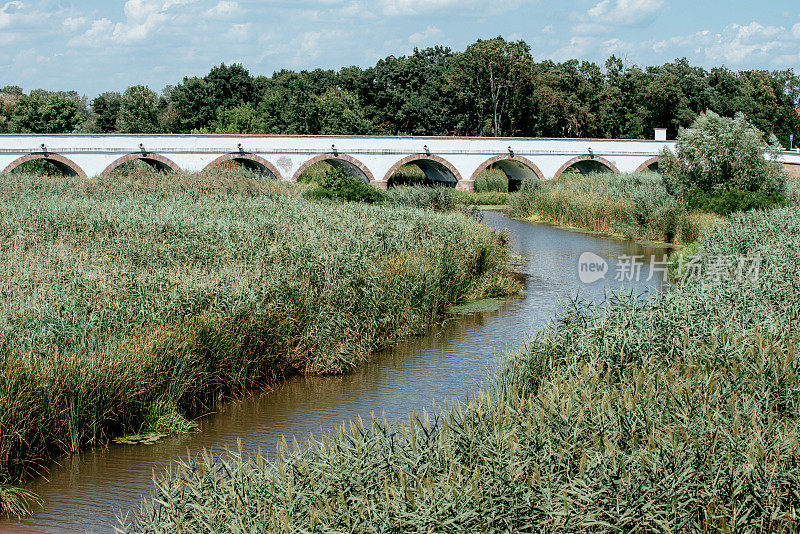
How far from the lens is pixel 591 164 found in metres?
39.5

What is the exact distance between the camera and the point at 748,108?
5103cm

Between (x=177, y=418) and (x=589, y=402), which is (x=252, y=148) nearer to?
(x=177, y=418)

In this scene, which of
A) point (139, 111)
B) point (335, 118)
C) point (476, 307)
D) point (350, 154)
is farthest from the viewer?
point (139, 111)

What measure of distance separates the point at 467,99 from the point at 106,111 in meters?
27.3

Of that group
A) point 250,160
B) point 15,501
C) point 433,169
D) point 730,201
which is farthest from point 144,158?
point 15,501

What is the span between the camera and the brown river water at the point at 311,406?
21.4ft

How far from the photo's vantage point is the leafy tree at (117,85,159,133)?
166 ft

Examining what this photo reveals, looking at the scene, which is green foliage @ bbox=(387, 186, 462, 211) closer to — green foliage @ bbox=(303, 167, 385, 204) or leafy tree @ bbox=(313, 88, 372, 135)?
green foliage @ bbox=(303, 167, 385, 204)

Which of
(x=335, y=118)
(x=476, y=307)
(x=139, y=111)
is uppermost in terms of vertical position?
(x=139, y=111)

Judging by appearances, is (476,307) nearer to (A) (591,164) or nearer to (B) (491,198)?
(B) (491,198)

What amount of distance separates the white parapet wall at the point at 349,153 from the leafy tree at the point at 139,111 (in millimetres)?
18534

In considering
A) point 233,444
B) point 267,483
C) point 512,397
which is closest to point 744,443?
point 512,397

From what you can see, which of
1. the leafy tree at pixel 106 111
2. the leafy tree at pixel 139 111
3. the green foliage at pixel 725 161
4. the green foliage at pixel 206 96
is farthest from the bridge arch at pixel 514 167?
the leafy tree at pixel 106 111

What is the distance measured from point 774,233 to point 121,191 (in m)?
13.2
